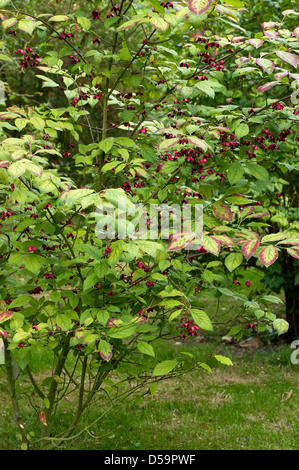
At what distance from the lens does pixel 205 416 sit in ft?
12.5

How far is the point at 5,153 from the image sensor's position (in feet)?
6.29

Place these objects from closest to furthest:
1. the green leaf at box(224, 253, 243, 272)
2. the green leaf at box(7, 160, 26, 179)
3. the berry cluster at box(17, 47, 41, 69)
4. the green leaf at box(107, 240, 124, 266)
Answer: the green leaf at box(7, 160, 26, 179) < the green leaf at box(107, 240, 124, 266) < the green leaf at box(224, 253, 243, 272) < the berry cluster at box(17, 47, 41, 69)

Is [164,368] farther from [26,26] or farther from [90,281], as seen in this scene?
[26,26]

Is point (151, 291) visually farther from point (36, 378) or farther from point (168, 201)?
point (36, 378)

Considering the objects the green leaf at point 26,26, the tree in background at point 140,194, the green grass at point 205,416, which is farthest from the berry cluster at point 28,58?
the green grass at point 205,416

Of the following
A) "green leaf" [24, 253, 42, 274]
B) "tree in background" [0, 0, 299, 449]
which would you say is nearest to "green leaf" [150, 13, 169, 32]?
"tree in background" [0, 0, 299, 449]

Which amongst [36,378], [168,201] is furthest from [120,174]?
[36,378]

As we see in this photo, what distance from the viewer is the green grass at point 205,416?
3426 millimetres

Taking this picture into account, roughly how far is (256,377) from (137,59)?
10.7ft

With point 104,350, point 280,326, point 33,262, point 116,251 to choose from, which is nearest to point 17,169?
point 116,251

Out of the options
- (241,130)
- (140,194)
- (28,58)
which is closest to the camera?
(241,130)

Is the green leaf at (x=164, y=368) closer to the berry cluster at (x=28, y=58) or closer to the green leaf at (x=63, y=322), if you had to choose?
the green leaf at (x=63, y=322)

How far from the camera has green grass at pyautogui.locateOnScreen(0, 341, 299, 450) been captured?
11.2ft

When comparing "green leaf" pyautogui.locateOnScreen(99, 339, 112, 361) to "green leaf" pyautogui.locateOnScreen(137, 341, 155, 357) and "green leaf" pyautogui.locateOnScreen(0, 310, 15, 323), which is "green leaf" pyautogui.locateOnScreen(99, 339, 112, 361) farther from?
"green leaf" pyautogui.locateOnScreen(0, 310, 15, 323)
